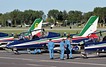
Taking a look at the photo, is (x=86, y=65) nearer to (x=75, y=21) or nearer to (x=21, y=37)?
(x=21, y=37)

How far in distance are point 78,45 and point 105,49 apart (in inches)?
177

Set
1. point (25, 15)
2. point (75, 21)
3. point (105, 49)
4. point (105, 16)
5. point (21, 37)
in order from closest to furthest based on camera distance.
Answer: point (105, 49) → point (21, 37) → point (105, 16) → point (75, 21) → point (25, 15)

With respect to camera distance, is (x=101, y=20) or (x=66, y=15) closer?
(x=101, y=20)

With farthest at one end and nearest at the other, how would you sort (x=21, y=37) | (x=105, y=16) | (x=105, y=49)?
(x=105, y=16) → (x=21, y=37) → (x=105, y=49)

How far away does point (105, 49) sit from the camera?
72.0 ft

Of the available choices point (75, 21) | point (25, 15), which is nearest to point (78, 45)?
point (75, 21)

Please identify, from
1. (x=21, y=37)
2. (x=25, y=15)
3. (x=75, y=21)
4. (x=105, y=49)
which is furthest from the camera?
(x=25, y=15)

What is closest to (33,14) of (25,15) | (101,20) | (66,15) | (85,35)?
(25,15)

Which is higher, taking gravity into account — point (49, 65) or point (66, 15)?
point (66, 15)

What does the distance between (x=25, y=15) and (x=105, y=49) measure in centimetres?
17555

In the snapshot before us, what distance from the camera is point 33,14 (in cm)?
19712

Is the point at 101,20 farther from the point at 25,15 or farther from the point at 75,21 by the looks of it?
the point at 25,15

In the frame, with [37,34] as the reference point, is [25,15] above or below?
above

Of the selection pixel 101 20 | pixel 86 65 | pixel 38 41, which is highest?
pixel 101 20
